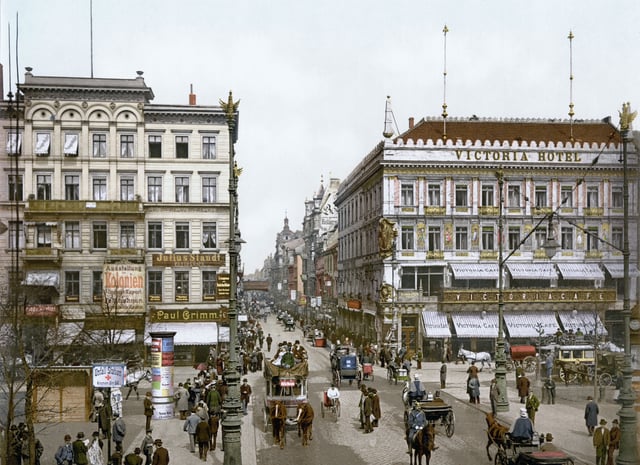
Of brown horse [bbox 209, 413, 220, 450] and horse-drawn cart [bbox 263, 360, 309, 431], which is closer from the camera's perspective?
brown horse [bbox 209, 413, 220, 450]

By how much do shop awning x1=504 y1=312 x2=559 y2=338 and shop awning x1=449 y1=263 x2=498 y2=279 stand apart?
3171 mm

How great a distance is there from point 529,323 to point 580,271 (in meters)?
5.94

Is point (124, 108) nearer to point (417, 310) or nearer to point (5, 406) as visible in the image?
point (417, 310)

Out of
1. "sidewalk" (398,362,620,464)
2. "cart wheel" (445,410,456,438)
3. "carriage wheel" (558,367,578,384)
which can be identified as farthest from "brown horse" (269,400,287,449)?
"carriage wheel" (558,367,578,384)

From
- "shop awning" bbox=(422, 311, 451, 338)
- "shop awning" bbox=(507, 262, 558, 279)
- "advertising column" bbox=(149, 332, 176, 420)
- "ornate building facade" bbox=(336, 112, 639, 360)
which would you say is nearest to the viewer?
"advertising column" bbox=(149, 332, 176, 420)

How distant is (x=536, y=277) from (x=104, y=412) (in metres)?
36.0

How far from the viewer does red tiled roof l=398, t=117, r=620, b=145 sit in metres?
53.9

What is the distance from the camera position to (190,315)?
1887 inches

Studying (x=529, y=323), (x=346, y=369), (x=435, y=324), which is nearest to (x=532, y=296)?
(x=529, y=323)

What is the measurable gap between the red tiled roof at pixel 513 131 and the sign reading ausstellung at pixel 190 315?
19060 millimetres

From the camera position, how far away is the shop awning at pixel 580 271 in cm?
5075

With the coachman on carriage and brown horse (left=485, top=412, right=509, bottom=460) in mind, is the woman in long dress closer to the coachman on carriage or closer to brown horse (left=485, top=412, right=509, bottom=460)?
the coachman on carriage

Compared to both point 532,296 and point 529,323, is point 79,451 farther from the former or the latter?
point 532,296

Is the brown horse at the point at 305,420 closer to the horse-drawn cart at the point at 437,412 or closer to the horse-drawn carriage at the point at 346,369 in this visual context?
the horse-drawn cart at the point at 437,412
